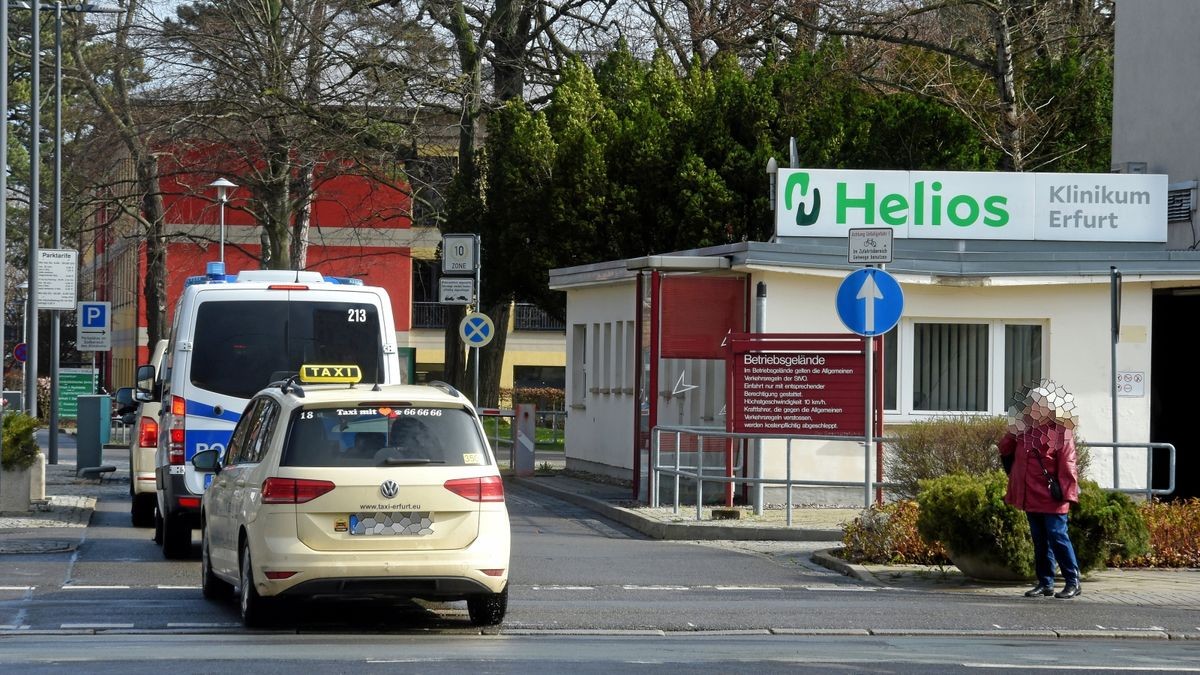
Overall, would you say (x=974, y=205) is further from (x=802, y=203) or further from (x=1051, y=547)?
(x=1051, y=547)

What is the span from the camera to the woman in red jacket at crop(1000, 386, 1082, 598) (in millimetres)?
13109

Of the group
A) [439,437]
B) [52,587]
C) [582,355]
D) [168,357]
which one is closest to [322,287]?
[168,357]

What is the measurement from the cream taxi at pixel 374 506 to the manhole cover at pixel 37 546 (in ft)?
17.8

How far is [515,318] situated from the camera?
232ft

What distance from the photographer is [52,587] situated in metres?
13.1

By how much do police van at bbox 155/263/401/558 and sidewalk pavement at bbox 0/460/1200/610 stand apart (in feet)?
5.60

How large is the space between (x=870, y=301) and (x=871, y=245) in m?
0.64

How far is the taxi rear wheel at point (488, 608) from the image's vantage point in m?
11.0

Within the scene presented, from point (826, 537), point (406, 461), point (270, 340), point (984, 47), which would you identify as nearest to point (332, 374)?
point (270, 340)

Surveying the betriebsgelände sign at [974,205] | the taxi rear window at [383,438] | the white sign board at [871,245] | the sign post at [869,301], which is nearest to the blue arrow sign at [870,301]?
the sign post at [869,301]

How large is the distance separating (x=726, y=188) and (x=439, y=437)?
21.8 metres

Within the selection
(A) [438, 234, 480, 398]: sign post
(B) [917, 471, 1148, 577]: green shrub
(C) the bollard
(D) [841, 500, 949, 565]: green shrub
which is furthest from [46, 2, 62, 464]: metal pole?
(B) [917, 471, 1148, 577]: green shrub

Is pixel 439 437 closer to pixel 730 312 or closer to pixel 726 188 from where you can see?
pixel 730 312

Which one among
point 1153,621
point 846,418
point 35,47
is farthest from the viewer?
point 35,47
